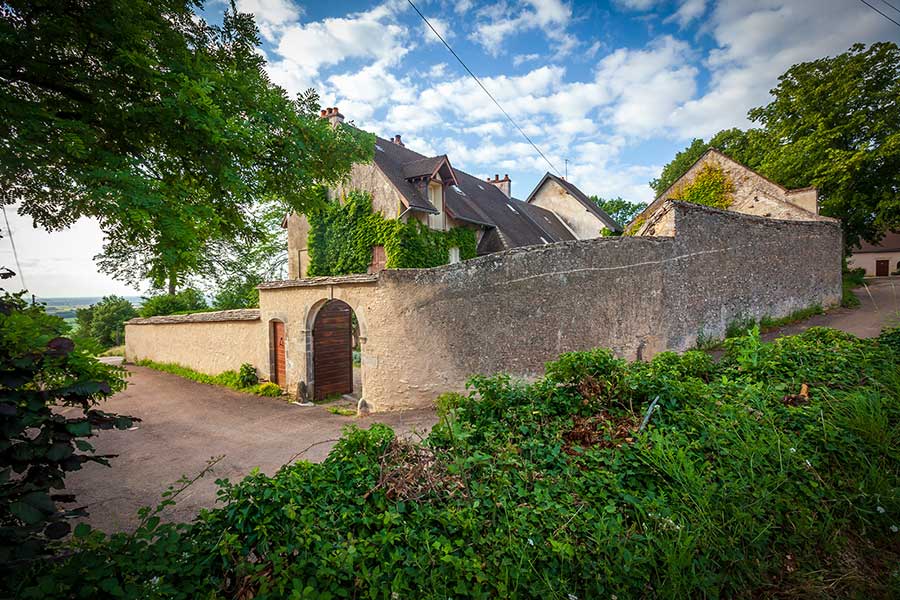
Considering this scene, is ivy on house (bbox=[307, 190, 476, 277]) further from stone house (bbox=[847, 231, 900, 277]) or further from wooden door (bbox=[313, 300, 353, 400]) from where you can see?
stone house (bbox=[847, 231, 900, 277])

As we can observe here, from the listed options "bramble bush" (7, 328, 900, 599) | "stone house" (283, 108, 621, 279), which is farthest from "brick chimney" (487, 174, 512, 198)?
"bramble bush" (7, 328, 900, 599)

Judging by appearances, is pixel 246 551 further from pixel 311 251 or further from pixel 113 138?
pixel 311 251

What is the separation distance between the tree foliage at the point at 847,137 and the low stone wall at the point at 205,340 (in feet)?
80.8

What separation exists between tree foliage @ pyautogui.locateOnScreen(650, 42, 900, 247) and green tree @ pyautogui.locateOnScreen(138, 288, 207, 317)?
28799 mm

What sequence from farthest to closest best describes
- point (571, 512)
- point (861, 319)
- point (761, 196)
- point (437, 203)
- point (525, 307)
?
point (437, 203)
point (761, 196)
point (861, 319)
point (525, 307)
point (571, 512)

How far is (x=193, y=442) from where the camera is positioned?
22.5 feet

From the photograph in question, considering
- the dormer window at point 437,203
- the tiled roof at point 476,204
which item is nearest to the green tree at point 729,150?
the tiled roof at point 476,204

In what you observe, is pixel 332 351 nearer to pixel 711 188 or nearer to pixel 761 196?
pixel 711 188

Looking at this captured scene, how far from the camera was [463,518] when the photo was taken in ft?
7.76

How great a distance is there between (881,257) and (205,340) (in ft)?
181

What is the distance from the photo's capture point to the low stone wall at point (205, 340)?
11180 millimetres

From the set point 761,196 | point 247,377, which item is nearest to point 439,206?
point 247,377

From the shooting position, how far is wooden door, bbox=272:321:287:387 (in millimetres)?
10539

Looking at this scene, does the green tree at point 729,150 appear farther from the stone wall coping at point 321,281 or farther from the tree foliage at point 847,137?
the stone wall coping at point 321,281
